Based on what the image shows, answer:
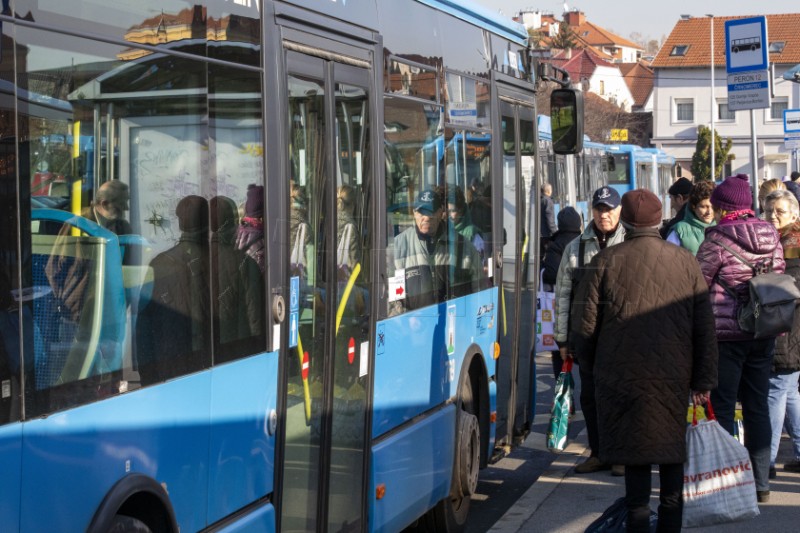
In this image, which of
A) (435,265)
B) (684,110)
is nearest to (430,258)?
(435,265)

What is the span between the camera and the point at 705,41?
285 ft

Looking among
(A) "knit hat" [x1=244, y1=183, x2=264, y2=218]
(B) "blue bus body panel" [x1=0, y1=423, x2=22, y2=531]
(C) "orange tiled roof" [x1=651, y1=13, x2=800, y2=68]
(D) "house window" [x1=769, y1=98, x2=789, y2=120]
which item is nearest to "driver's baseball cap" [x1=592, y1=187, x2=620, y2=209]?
(A) "knit hat" [x1=244, y1=183, x2=264, y2=218]

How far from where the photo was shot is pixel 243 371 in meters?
4.67

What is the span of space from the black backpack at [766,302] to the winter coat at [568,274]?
3.27 feet

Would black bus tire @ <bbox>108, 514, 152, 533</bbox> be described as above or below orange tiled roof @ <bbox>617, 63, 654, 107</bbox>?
below

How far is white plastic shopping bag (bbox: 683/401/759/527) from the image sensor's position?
21.2ft

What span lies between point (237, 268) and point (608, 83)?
117 m

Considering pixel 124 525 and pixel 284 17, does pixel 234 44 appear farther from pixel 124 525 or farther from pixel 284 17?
pixel 124 525

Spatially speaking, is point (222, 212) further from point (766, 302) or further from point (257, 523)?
point (766, 302)

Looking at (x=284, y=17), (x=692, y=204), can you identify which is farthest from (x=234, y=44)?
(x=692, y=204)

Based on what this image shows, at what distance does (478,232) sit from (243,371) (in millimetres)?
3674

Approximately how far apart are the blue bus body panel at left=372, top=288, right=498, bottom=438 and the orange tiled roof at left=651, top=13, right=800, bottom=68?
259 ft

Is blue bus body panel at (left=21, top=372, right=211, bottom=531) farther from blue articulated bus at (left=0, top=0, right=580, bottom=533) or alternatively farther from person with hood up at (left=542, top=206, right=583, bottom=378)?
person with hood up at (left=542, top=206, right=583, bottom=378)

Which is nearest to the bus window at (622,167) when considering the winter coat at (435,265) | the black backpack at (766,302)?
the winter coat at (435,265)
